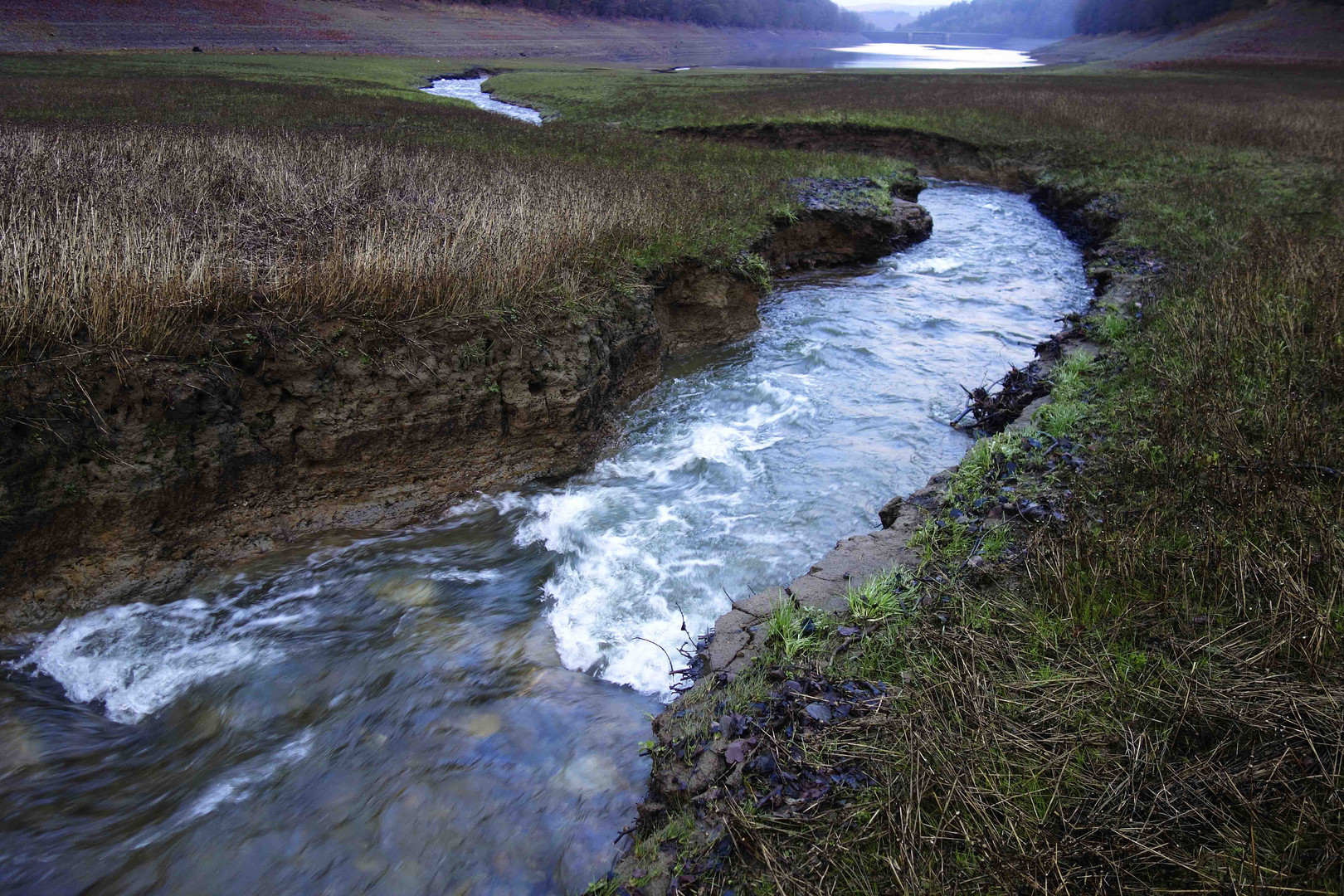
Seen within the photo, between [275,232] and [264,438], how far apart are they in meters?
3.45

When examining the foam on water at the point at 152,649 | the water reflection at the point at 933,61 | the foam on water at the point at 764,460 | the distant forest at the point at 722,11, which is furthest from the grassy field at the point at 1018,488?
the distant forest at the point at 722,11

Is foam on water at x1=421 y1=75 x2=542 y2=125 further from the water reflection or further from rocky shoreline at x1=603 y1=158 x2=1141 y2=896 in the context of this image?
the water reflection

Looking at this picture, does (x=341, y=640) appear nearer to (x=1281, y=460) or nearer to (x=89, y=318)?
(x=89, y=318)

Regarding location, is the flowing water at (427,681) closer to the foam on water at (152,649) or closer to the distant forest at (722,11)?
the foam on water at (152,649)

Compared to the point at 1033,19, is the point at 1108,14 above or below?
below

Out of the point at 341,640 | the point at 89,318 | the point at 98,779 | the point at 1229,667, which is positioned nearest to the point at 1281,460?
the point at 1229,667

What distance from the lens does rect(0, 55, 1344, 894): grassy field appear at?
3.02 meters

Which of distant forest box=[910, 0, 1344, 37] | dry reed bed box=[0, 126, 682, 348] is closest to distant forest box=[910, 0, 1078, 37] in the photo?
distant forest box=[910, 0, 1344, 37]

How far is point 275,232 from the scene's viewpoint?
8.65 metres

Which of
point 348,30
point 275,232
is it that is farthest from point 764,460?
point 348,30

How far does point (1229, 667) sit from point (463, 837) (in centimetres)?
434

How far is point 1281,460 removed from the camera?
5.23m

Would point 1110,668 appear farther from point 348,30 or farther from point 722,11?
point 722,11

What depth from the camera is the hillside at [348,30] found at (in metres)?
41.8
